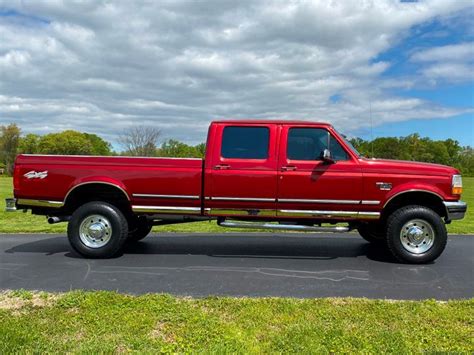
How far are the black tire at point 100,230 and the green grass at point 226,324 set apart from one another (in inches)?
73.6

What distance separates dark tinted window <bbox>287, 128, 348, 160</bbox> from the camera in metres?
6.57

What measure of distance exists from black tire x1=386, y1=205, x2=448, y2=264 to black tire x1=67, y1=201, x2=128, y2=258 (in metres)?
4.08

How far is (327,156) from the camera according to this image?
6.23 metres

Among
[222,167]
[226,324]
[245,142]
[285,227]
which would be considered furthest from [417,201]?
[226,324]

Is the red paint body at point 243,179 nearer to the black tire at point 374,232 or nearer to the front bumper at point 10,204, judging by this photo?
the front bumper at point 10,204

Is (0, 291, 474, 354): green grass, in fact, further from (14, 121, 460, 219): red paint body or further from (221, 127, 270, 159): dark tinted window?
(221, 127, 270, 159): dark tinted window

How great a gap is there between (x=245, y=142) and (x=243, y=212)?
1.09 metres

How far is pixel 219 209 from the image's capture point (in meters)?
6.65

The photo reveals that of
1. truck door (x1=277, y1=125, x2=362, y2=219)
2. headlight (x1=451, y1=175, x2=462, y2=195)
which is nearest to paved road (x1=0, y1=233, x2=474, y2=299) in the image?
truck door (x1=277, y1=125, x2=362, y2=219)

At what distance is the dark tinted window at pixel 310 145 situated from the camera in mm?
6574

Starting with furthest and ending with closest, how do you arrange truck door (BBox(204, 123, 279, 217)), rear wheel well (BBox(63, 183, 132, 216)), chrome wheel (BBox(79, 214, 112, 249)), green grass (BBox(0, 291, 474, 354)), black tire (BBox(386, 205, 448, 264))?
rear wheel well (BBox(63, 183, 132, 216)) → chrome wheel (BBox(79, 214, 112, 249)) → truck door (BBox(204, 123, 279, 217)) → black tire (BBox(386, 205, 448, 264)) → green grass (BBox(0, 291, 474, 354))

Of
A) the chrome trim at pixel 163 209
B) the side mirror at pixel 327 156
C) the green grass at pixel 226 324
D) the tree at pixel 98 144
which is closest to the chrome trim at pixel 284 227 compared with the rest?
the chrome trim at pixel 163 209

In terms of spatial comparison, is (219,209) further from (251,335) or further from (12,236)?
(12,236)

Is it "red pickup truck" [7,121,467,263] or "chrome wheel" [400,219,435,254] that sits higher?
"red pickup truck" [7,121,467,263]
